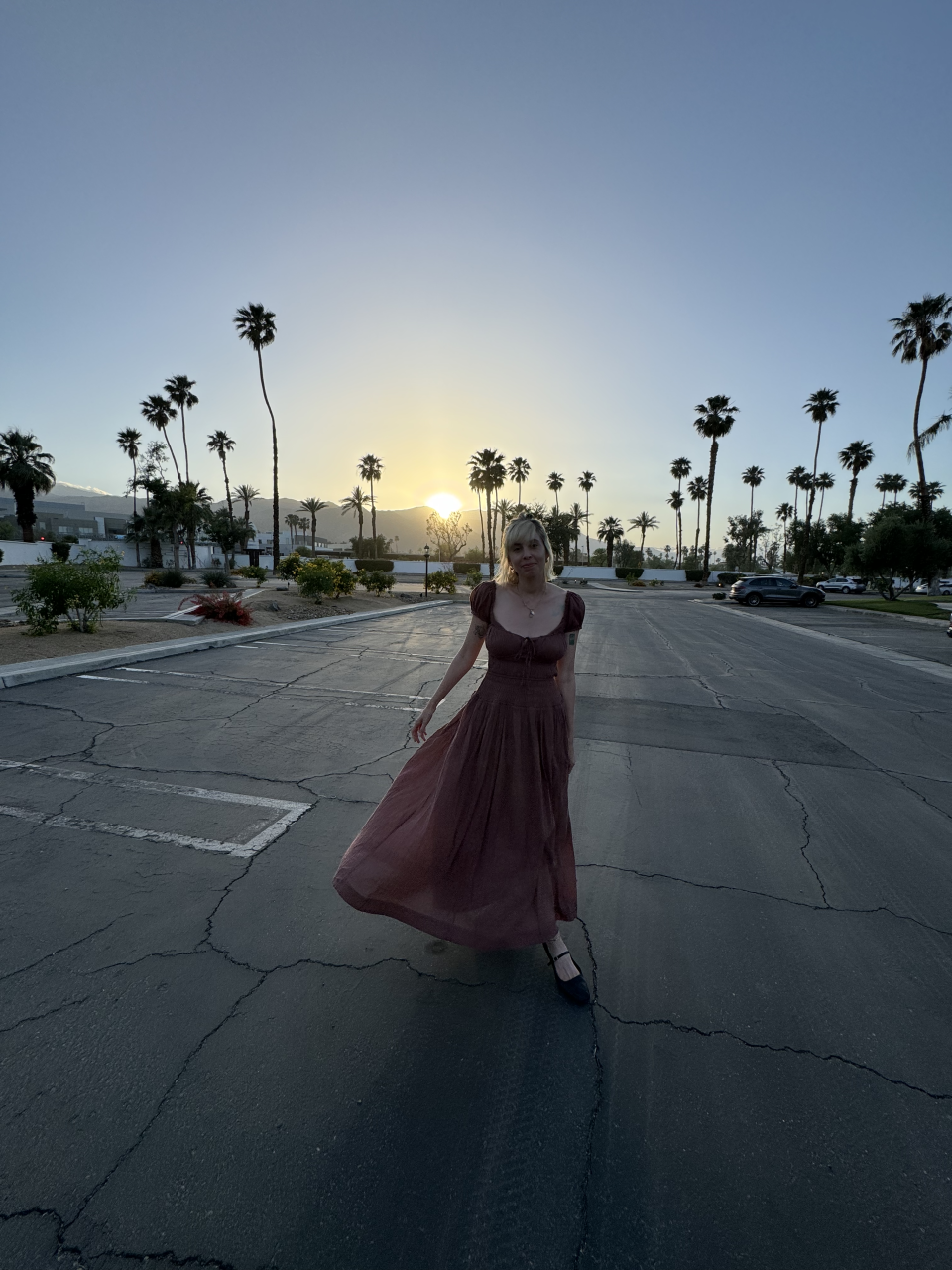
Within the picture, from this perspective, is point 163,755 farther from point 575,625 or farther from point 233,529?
point 233,529

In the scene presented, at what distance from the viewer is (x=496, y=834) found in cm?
235

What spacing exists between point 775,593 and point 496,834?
30516mm

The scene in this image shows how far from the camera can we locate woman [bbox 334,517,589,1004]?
2.32 meters

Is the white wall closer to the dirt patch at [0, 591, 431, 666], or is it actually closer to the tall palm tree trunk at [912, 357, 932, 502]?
the dirt patch at [0, 591, 431, 666]

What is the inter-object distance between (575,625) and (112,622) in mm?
12317

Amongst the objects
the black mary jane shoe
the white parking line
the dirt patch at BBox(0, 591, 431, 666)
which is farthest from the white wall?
the black mary jane shoe

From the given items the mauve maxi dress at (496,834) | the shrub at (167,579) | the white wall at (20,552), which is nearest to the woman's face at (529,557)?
the mauve maxi dress at (496,834)

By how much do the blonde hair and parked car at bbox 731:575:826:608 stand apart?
29349 millimetres

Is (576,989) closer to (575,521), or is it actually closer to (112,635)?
(112,635)

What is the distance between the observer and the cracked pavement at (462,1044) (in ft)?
4.90

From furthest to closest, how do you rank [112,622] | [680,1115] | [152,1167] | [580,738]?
[112,622] → [580,738] → [680,1115] → [152,1167]

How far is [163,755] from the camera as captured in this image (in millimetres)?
4844

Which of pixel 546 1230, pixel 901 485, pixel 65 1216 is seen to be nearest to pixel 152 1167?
pixel 65 1216

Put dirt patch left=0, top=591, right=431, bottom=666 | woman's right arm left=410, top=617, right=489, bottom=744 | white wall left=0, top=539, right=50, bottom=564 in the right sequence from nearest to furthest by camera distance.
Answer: woman's right arm left=410, top=617, right=489, bottom=744 → dirt patch left=0, top=591, right=431, bottom=666 → white wall left=0, top=539, right=50, bottom=564
